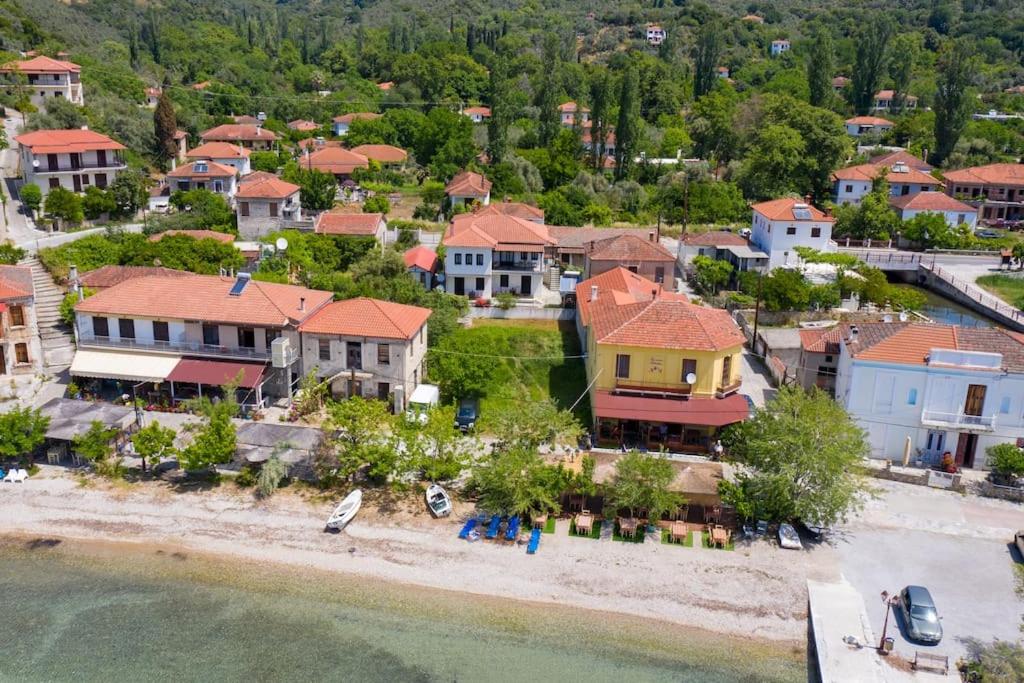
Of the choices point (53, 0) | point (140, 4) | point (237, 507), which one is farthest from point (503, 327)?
point (140, 4)

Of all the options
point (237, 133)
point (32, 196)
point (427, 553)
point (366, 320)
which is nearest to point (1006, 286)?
point (366, 320)

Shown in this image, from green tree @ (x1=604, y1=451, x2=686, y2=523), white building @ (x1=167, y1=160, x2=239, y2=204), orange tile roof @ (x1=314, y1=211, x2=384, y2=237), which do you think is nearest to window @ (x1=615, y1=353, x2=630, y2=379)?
green tree @ (x1=604, y1=451, x2=686, y2=523)

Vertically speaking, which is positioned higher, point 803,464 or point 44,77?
point 44,77

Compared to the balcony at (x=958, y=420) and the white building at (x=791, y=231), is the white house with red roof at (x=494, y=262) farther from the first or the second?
the balcony at (x=958, y=420)

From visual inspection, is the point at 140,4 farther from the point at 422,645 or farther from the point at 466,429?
the point at 422,645

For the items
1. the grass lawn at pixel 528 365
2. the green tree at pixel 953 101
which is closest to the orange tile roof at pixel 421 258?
the grass lawn at pixel 528 365

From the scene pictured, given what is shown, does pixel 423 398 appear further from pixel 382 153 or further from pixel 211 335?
pixel 382 153

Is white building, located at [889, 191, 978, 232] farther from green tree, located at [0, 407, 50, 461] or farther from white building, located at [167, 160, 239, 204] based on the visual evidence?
green tree, located at [0, 407, 50, 461]
